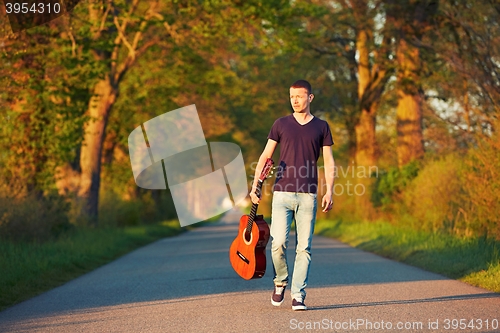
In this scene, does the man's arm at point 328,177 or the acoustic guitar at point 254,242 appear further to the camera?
the acoustic guitar at point 254,242

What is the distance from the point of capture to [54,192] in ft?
75.2

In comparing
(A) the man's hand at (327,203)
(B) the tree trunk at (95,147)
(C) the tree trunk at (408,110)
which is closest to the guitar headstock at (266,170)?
(A) the man's hand at (327,203)

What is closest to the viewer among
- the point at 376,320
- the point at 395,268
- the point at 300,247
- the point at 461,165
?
the point at 376,320

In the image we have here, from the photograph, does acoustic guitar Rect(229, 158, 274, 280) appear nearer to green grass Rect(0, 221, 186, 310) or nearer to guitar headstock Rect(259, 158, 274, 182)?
guitar headstock Rect(259, 158, 274, 182)

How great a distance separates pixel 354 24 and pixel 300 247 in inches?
962

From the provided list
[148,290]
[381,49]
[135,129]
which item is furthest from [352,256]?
[135,129]

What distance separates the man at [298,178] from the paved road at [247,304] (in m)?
0.53

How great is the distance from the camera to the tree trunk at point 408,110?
27500 millimetres

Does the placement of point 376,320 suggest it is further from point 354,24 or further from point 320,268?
point 354,24

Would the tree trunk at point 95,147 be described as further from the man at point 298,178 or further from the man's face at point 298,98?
the man's face at point 298,98

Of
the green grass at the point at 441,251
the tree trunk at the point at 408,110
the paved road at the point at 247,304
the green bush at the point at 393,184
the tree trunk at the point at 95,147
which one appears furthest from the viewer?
the tree trunk at the point at 95,147

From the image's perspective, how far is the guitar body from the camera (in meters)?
9.05

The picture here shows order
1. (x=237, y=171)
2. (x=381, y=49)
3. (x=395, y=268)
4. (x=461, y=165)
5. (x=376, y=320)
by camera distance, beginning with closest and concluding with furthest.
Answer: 1. (x=376, y=320)
2. (x=395, y=268)
3. (x=461, y=165)
4. (x=381, y=49)
5. (x=237, y=171)

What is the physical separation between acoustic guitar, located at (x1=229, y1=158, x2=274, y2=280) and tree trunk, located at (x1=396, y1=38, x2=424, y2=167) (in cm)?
1877
